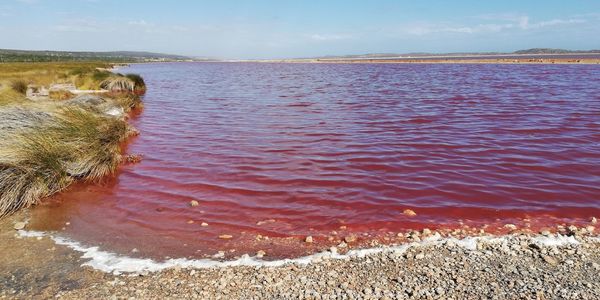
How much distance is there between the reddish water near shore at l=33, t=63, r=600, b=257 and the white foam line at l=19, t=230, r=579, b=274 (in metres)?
0.27

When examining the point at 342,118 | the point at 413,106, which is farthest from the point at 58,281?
the point at 413,106

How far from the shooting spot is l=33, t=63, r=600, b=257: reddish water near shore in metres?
7.20

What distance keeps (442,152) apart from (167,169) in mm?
7229

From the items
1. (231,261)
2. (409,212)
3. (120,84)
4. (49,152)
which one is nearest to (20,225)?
(49,152)

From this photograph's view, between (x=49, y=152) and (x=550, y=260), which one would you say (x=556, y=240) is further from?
(x=49, y=152)

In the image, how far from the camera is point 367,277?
526 cm

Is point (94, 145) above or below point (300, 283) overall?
above

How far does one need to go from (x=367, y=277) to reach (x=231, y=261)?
6.22 ft

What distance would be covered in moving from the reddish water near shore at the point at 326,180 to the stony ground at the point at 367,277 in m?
0.86

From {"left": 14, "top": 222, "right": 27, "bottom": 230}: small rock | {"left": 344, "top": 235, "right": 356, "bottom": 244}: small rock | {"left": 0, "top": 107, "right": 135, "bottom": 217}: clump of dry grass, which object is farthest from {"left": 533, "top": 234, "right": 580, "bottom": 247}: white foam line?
{"left": 0, "top": 107, "right": 135, "bottom": 217}: clump of dry grass

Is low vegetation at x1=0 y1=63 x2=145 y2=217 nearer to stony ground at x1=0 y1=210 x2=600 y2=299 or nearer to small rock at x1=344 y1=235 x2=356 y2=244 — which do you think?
stony ground at x1=0 y1=210 x2=600 y2=299

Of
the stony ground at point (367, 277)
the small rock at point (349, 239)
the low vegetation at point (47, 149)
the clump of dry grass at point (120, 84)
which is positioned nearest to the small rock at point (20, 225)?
the low vegetation at point (47, 149)

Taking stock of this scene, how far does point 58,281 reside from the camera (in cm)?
532

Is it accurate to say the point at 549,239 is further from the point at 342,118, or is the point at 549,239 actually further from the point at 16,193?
the point at 342,118
